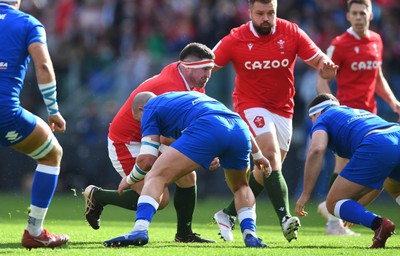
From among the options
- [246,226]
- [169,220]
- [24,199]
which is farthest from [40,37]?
[24,199]

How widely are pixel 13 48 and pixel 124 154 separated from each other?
2254mm

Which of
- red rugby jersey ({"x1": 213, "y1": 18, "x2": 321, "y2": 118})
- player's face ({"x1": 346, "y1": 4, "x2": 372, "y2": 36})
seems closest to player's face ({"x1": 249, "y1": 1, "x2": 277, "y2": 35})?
red rugby jersey ({"x1": 213, "y1": 18, "x2": 321, "y2": 118})

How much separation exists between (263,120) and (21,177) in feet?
30.9

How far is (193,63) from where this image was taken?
8992mm

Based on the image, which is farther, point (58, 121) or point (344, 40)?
point (344, 40)

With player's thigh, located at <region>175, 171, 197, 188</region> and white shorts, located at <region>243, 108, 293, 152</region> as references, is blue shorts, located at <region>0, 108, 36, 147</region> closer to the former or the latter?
player's thigh, located at <region>175, 171, 197, 188</region>

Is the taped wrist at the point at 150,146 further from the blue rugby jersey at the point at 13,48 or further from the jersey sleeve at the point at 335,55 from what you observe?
the jersey sleeve at the point at 335,55

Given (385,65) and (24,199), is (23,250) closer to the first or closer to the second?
(24,199)

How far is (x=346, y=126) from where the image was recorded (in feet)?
29.0

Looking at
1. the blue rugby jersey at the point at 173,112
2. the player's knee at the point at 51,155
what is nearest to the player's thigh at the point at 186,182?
the blue rugby jersey at the point at 173,112

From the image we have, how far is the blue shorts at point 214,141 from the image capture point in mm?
7914

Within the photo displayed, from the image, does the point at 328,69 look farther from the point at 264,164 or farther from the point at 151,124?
the point at 151,124

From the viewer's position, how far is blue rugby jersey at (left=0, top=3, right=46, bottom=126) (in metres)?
7.88

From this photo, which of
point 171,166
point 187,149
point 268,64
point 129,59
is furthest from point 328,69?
point 129,59
